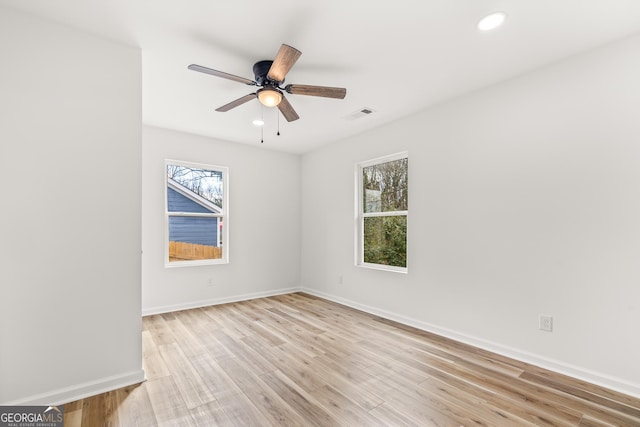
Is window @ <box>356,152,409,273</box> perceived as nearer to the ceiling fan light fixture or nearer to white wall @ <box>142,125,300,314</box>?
white wall @ <box>142,125,300,314</box>

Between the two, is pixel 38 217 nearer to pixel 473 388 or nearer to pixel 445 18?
pixel 445 18

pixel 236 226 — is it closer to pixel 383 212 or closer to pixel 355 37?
pixel 383 212

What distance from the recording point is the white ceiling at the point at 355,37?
1929 mm

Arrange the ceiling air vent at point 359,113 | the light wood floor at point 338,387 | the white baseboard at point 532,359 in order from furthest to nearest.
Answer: the ceiling air vent at point 359,113 < the white baseboard at point 532,359 < the light wood floor at point 338,387

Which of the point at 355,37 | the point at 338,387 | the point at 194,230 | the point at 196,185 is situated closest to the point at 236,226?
the point at 194,230

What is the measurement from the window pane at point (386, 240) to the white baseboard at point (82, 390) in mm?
2956

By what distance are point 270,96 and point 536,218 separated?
2516 millimetres

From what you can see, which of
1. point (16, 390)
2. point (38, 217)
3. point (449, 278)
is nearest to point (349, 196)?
point (449, 278)

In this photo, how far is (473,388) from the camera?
87.7 inches

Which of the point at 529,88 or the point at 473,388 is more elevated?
the point at 529,88

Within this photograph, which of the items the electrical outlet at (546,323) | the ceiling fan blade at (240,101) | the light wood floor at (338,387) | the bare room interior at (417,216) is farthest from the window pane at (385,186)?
the ceiling fan blade at (240,101)

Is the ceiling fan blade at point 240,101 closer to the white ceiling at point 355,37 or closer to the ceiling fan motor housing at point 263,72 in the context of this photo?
the ceiling fan motor housing at point 263,72

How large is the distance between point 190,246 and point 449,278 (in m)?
3.61

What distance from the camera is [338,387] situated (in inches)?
88.3
